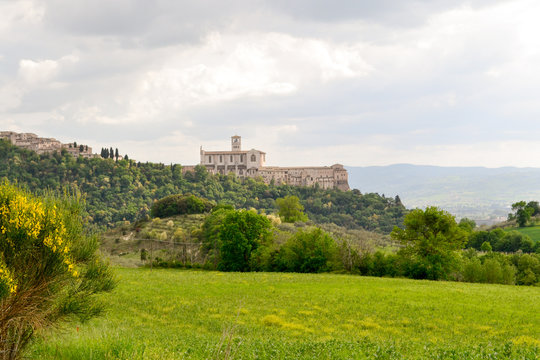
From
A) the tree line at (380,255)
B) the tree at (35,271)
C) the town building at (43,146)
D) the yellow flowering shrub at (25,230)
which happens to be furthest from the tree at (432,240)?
the town building at (43,146)

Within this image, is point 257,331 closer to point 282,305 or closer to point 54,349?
point 282,305

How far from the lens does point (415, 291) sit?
36.0 meters

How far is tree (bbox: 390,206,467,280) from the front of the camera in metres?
48.5

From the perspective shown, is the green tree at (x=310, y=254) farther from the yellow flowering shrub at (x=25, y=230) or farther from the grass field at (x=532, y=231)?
the grass field at (x=532, y=231)

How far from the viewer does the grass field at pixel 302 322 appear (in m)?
14.0

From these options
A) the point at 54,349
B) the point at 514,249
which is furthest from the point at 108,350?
the point at 514,249

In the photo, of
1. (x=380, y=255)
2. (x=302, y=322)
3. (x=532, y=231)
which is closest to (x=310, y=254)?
(x=380, y=255)

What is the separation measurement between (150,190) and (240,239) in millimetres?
118617

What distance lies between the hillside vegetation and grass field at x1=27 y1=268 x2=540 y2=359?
107678mm

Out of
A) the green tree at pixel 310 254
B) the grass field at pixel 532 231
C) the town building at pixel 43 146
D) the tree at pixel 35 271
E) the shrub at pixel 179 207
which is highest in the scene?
the town building at pixel 43 146

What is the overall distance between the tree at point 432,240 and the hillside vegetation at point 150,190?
344 ft

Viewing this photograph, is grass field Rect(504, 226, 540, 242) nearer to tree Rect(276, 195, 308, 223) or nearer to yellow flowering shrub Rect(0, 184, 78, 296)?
tree Rect(276, 195, 308, 223)

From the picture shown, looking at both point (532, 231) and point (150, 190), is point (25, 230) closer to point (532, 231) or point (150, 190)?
point (532, 231)

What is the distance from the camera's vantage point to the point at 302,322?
24.5m
